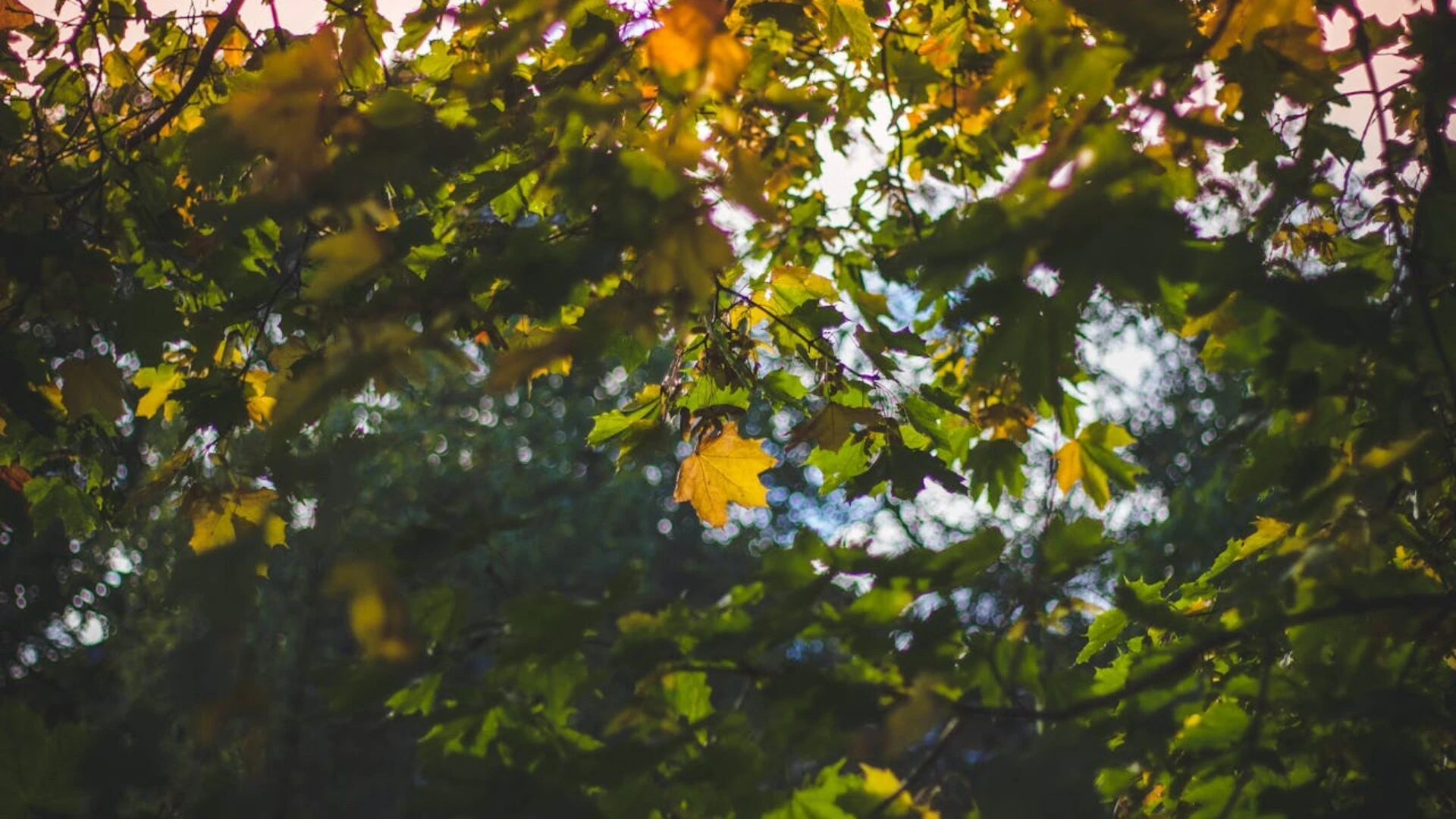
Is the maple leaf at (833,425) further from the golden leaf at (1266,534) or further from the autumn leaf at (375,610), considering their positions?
the autumn leaf at (375,610)

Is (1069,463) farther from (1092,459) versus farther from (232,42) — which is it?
(232,42)

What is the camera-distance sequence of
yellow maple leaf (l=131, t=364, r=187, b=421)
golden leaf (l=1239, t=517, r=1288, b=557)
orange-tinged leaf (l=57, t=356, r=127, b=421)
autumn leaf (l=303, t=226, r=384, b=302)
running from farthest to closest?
yellow maple leaf (l=131, t=364, r=187, b=421) < orange-tinged leaf (l=57, t=356, r=127, b=421) < golden leaf (l=1239, t=517, r=1288, b=557) < autumn leaf (l=303, t=226, r=384, b=302)

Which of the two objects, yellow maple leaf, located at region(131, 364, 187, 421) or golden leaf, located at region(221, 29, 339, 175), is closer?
golden leaf, located at region(221, 29, 339, 175)

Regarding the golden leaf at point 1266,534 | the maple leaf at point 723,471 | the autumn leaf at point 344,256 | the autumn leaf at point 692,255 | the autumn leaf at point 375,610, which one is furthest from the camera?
the maple leaf at point 723,471

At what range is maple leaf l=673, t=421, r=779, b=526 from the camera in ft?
7.98

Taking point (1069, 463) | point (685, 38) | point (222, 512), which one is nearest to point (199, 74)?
point (222, 512)

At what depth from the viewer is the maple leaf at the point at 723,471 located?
243 cm

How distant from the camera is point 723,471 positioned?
247 centimetres

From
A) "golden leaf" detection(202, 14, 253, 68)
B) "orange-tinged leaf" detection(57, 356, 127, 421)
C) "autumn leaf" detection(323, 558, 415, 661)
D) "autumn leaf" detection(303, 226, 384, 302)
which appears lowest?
"autumn leaf" detection(323, 558, 415, 661)

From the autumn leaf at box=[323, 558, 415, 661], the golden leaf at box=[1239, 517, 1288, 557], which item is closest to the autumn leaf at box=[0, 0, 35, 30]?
the autumn leaf at box=[323, 558, 415, 661]

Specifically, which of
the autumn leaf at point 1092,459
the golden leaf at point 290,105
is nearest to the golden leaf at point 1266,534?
the autumn leaf at point 1092,459

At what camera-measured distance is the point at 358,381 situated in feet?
4.44

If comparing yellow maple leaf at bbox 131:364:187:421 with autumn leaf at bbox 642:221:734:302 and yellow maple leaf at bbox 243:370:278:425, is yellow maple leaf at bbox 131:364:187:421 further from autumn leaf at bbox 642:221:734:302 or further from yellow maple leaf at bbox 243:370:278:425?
autumn leaf at bbox 642:221:734:302

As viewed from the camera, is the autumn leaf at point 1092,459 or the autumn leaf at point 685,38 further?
the autumn leaf at point 1092,459
